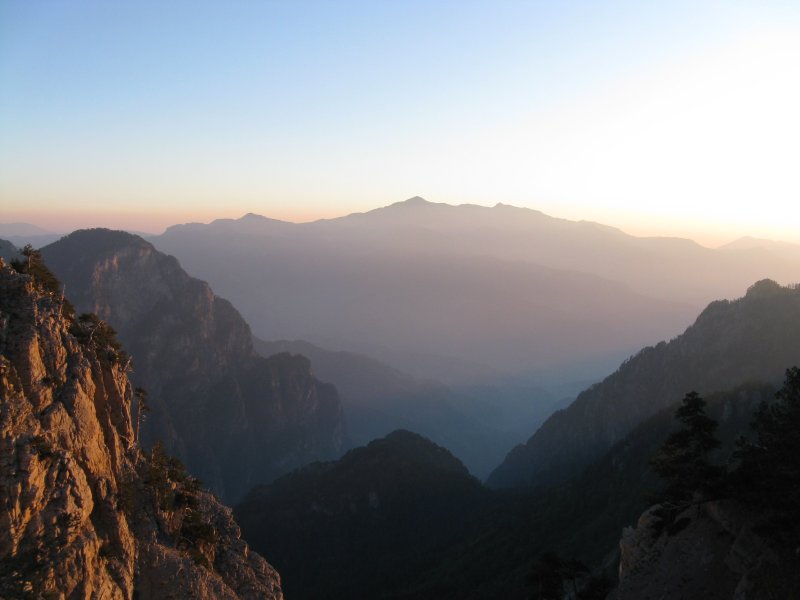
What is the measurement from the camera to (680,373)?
123688 mm

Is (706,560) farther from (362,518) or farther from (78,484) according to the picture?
(362,518)

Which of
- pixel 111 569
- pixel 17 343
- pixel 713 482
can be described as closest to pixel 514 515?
pixel 713 482

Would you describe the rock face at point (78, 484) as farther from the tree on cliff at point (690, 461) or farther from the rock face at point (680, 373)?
the rock face at point (680, 373)

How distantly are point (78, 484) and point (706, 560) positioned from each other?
30.6m

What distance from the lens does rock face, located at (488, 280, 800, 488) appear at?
109m

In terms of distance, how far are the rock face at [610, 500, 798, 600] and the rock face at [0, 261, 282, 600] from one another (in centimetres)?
2512

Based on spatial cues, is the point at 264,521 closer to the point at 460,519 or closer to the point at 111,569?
the point at 460,519

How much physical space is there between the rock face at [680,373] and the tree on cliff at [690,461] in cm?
7391

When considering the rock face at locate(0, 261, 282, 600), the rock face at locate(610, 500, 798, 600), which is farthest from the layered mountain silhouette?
the rock face at locate(610, 500, 798, 600)

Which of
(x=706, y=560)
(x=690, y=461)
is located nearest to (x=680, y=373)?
(x=690, y=461)

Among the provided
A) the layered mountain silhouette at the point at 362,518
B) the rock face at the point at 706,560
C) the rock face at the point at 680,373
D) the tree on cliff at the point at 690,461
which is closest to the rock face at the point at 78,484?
the rock face at the point at 706,560

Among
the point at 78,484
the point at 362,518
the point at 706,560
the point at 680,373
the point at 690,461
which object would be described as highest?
the point at 78,484

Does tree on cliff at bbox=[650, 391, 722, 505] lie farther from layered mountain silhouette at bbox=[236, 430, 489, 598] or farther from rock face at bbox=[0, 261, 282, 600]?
layered mountain silhouette at bbox=[236, 430, 489, 598]

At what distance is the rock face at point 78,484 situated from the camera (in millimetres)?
23734
